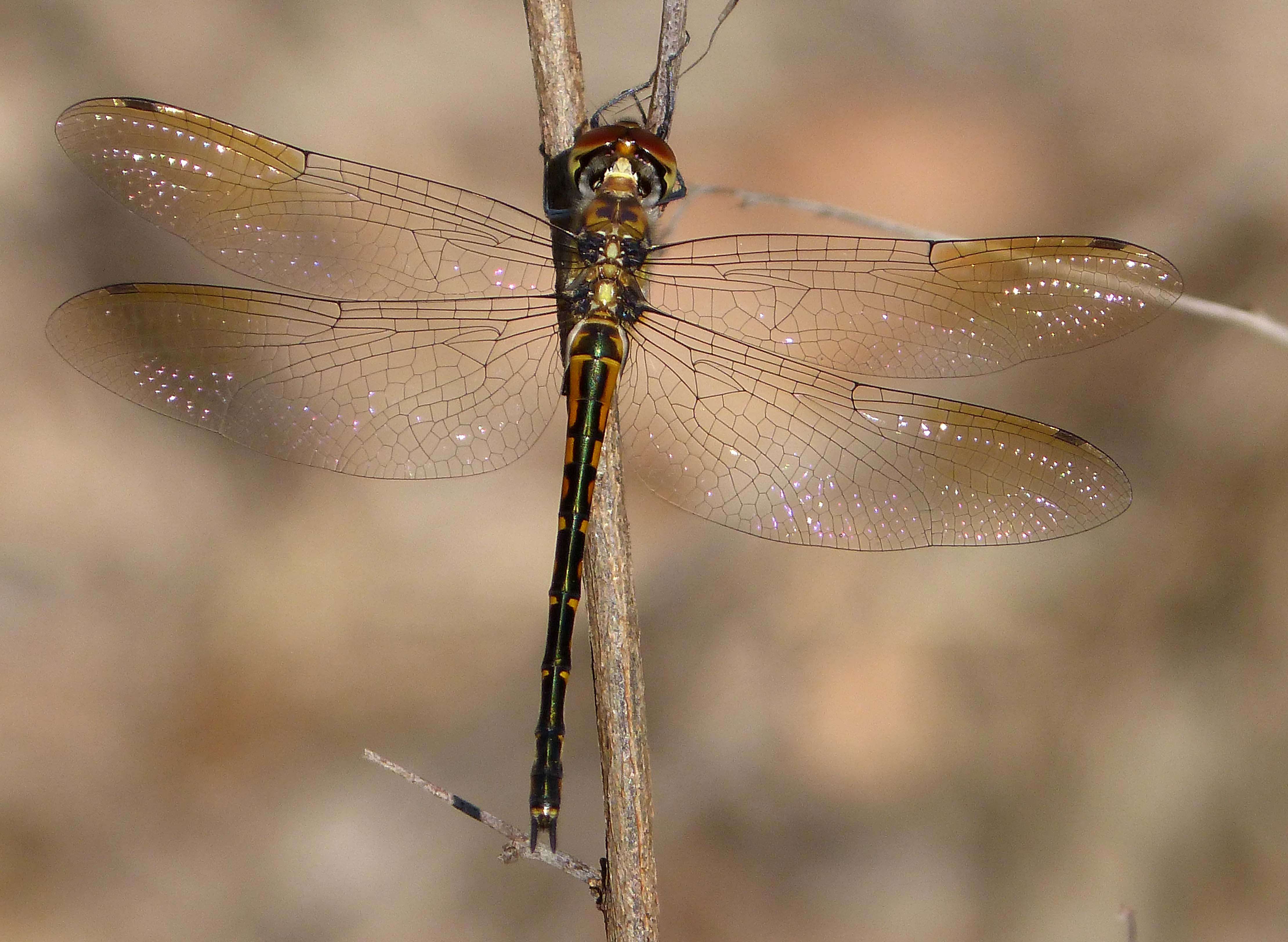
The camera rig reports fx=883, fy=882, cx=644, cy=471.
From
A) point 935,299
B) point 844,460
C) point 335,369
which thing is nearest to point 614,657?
point 844,460

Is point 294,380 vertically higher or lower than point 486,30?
lower

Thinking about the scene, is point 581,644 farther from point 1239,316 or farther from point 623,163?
point 1239,316

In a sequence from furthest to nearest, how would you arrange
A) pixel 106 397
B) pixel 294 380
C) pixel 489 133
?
pixel 489 133 → pixel 106 397 → pixel 294 380

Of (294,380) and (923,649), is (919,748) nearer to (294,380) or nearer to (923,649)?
(923,649)

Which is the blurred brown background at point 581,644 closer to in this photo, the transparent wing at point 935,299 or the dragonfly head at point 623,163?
the transparent wing at point 935,299

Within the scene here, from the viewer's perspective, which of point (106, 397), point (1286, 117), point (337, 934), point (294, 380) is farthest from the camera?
point (1286, 117)

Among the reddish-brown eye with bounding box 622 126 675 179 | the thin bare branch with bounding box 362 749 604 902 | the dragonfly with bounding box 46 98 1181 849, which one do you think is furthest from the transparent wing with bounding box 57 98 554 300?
the thin bare branch with bounding box 362 749 604 902

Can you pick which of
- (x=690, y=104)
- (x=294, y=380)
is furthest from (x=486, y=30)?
(x=294, y=380)

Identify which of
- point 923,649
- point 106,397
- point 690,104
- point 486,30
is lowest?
point 923,649
